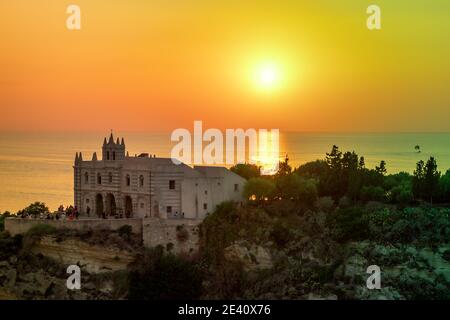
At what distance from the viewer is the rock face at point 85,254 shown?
5866 centimetres

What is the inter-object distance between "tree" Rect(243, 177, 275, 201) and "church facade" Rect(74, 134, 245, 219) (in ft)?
1.87

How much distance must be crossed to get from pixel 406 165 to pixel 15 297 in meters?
69.9

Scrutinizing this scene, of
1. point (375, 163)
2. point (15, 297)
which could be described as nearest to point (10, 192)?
point (375, 163)

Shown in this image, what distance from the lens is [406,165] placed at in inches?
4712

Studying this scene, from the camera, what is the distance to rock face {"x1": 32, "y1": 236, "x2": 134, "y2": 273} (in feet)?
192

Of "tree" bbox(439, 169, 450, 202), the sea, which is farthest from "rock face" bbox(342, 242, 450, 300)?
the sea

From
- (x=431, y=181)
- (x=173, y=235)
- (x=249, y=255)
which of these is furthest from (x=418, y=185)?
(x=173, y=235)

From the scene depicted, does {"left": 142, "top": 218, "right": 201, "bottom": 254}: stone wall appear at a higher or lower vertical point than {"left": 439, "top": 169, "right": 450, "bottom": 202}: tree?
lower

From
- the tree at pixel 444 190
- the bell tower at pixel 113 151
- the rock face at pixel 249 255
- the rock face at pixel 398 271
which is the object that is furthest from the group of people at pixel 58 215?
the tree at pixel 444 190

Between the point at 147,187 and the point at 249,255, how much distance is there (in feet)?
23.4

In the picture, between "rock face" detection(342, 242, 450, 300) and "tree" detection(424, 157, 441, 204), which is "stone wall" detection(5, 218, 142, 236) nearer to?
"rock face" detection(342, 242, 450, 300)

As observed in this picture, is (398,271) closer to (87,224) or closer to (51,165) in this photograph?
(87,224)

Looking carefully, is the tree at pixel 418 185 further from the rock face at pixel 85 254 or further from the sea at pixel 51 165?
the sea at pixel 51 165
